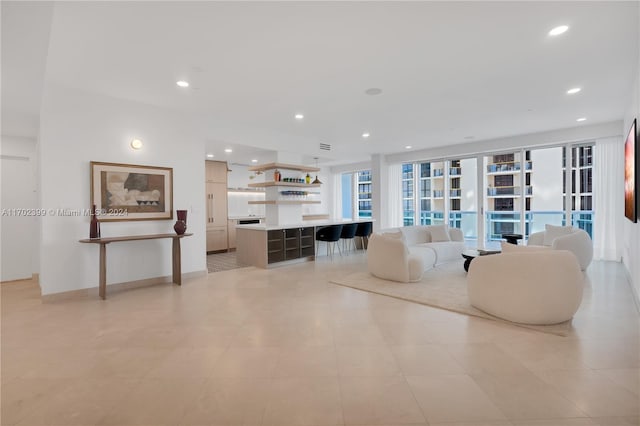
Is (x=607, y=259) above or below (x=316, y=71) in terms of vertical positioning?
below

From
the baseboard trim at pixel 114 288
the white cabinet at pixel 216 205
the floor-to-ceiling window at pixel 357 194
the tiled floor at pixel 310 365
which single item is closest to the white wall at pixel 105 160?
the baseboard trim at pixel 114 288

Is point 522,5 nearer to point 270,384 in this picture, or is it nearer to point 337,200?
point 270,384

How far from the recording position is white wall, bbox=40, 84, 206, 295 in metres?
4.28

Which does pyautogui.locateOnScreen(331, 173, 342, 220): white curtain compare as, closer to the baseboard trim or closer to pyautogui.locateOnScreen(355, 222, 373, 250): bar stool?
pyautogui.locateOnScreen(355, 222, 373, 250): bar stool

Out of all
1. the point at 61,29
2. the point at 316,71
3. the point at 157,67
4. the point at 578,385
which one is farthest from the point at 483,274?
the point at 61,29

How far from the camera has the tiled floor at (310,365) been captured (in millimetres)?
1939

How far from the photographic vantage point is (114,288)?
478 centimetres

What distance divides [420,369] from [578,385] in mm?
1024

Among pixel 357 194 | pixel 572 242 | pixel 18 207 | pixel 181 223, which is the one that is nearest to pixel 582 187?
pixel 572 242

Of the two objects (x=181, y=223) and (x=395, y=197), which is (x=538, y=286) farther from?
(x=395, y=197)

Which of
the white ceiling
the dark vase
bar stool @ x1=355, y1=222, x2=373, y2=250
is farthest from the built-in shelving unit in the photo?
the dark vase

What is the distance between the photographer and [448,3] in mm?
2602

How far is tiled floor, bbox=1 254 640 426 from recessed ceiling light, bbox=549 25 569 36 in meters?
2.84

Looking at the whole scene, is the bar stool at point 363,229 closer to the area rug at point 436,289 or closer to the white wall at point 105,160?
the area rug at point 436,289
